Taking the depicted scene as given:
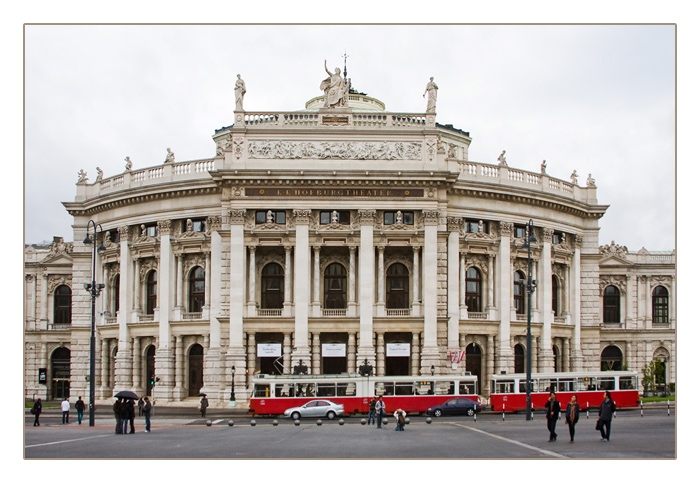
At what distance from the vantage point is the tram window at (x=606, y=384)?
60.9 m

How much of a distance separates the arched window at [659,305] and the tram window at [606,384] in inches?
875

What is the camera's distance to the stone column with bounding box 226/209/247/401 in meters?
62.4

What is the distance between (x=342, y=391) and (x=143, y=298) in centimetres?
2079

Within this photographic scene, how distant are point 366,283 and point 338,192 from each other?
256 inches

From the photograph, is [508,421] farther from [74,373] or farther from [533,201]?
[74,373]

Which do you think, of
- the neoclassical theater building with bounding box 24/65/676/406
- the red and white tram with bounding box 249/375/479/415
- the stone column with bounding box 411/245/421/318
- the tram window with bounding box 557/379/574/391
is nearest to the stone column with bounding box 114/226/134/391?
the neoclassical theater building with bounding box 24/65/676/406

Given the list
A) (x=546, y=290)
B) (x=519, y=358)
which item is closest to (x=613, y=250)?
(x=546, y=290)

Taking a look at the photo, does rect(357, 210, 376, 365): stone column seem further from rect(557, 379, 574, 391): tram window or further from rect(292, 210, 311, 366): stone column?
rect(557, 379, 574, 391): tram window

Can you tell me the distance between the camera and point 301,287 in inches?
2475

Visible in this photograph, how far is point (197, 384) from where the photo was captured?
6706 centimetres

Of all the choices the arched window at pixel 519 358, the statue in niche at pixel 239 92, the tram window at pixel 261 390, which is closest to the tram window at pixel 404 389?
the tram window at pixel 261 390

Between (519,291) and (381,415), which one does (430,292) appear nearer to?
(519,291)

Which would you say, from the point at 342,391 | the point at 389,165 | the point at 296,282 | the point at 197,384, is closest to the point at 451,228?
the point at 389,165

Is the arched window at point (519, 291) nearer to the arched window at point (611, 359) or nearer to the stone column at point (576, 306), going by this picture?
the stone column at point (576, 306)
